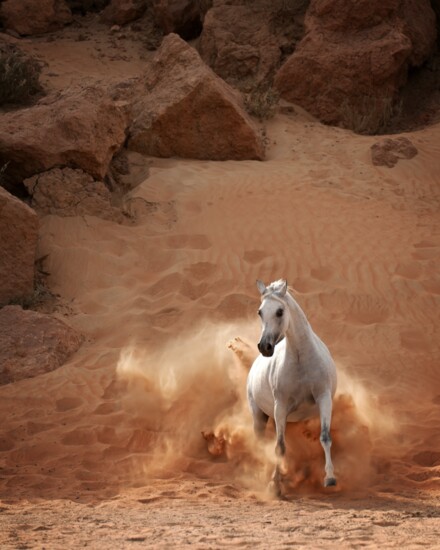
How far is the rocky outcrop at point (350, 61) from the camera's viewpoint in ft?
48.4

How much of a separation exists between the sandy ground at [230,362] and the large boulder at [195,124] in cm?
35

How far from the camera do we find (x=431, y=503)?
5.43 m

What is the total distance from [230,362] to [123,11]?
12.4 m

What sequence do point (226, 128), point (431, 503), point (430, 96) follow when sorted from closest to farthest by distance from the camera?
point (431, 503) → point (226, 128) → point (430, 96)

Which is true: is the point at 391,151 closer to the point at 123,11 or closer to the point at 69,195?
the point at 69,195

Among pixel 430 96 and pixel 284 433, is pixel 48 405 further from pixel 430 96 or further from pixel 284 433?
pixel 430 96

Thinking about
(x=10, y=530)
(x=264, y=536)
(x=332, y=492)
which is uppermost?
(x=264, y=536)

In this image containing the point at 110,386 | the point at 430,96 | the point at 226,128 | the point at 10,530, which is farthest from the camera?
the point at 430,96

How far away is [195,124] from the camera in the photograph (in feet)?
42.1

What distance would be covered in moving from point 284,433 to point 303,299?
11.6 feet

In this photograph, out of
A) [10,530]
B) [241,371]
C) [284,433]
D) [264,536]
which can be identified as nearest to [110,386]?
[241,371]

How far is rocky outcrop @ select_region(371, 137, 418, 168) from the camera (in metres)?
12.5

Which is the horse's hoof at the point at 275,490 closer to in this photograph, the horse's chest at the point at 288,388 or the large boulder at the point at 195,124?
the horse's chest at the point at 288,388

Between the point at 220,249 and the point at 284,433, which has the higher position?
the point at 284,433
